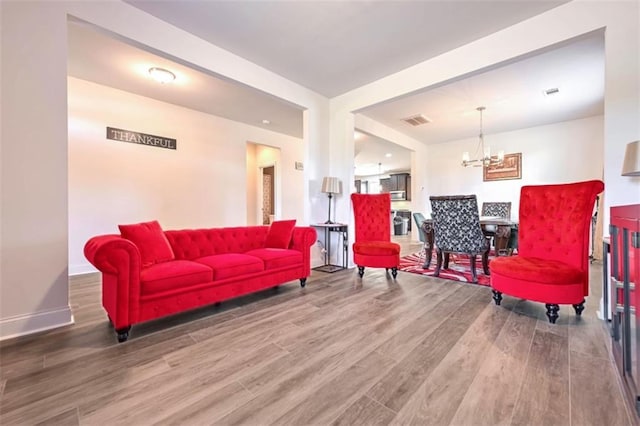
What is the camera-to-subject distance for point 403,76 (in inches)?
141

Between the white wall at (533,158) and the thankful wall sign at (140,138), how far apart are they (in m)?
6.52

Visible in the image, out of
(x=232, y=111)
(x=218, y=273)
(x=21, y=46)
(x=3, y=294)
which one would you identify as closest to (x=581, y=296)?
(x=218, y=273)

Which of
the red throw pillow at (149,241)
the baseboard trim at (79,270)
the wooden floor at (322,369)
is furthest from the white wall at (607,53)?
the baseboard trim at (79,270)

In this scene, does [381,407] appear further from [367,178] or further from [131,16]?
[367,178]

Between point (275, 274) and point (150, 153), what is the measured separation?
3.31 m

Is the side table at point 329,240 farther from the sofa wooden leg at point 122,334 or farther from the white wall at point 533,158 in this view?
the white wall at point 533,158

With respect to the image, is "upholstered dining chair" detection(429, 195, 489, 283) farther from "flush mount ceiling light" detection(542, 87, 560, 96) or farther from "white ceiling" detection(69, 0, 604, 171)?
"flush mount ceiling light" detection(542, 87, 560, 96)

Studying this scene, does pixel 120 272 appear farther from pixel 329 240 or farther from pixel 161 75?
pixel 329 240

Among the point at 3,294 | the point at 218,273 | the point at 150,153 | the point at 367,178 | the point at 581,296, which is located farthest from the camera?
the point at 367,178

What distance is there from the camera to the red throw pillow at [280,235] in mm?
3266

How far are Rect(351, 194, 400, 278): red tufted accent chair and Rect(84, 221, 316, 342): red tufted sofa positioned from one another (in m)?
0.86

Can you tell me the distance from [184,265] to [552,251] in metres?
3.46

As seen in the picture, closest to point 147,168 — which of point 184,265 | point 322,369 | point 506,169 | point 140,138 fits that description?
point 140,138

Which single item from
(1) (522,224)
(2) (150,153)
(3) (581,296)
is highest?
(2) (150,153)
